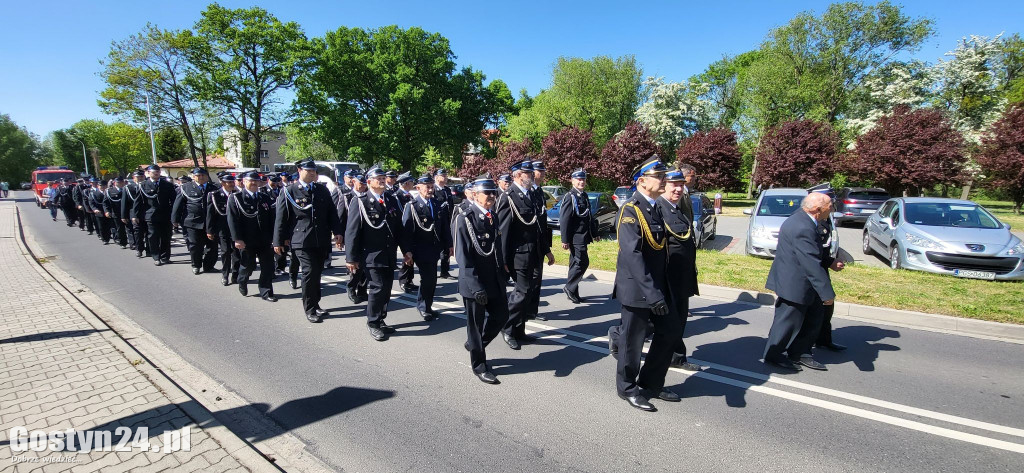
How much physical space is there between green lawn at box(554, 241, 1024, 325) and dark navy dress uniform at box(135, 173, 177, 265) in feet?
31.5

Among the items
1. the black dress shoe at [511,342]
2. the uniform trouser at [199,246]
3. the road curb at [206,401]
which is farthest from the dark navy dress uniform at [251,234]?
the black dress shoe at [511,342]

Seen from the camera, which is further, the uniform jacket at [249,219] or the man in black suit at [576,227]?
the uniform jacket at [249,219]

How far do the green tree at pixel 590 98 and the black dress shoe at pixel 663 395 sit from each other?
33.4 m

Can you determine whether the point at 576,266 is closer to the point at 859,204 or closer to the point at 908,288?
the point at 908,288

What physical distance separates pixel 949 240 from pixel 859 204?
12052 mm

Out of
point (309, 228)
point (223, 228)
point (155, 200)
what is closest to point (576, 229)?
point (309, 228)

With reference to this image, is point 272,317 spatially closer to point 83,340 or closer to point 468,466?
point 83,340

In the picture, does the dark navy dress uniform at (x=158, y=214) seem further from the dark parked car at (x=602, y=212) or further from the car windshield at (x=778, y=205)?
the car windshield at (x=778, y=205)

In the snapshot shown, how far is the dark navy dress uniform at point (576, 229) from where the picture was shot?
6.84 m

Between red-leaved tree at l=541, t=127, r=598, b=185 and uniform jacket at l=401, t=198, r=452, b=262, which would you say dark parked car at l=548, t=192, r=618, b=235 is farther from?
red-leaved tree at l=541, t=127, r=598, b=185

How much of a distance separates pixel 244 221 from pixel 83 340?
276 cm

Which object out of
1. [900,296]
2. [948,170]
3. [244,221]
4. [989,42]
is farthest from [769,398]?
[989,42]

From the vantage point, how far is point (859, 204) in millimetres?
18453

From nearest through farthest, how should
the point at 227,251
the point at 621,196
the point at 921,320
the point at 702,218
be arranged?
the point at 921,320 → the point at 227,251 → the point at 702,218 → the point at 621,196
